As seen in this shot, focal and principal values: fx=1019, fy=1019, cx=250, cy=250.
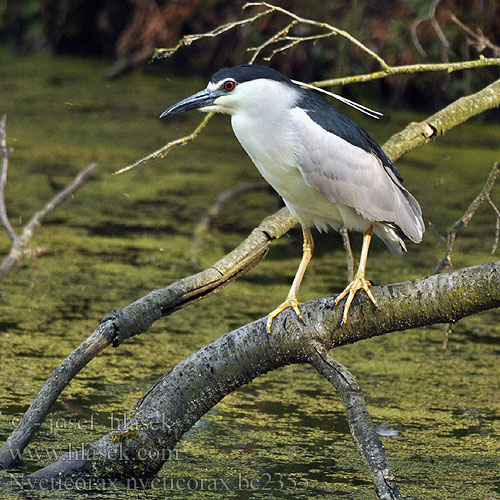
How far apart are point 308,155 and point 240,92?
0.70 feet

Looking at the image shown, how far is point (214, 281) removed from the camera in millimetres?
2602

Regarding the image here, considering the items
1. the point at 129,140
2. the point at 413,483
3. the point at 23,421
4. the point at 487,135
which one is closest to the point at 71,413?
the point at 23,421

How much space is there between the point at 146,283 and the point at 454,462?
68.0 inches

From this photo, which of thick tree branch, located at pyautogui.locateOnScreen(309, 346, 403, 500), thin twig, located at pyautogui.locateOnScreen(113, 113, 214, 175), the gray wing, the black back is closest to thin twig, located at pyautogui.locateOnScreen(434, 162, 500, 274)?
the gray wing

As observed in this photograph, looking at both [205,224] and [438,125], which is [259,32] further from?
[438,125]

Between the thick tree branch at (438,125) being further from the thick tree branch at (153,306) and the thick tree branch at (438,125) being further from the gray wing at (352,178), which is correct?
the gray wing at (352,178)

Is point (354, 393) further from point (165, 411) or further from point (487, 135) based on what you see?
point (487, 135)


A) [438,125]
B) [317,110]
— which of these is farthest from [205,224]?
[317,110]

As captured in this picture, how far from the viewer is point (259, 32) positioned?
744 cm

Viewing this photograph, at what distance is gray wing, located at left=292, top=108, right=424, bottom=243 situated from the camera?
2357mm

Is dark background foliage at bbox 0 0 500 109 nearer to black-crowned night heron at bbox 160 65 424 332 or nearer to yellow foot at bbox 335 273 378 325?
black-crowned night heron at bbox 160 65 424 332

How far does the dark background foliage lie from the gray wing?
4039mm

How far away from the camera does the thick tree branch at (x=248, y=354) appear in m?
2.15

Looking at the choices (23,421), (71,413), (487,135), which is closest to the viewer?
(23,421)
